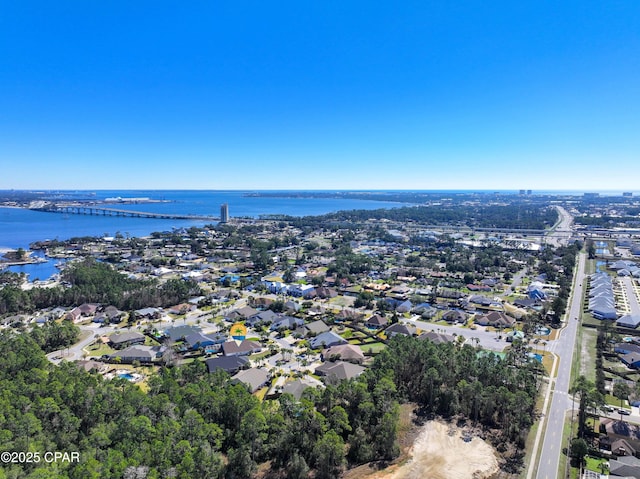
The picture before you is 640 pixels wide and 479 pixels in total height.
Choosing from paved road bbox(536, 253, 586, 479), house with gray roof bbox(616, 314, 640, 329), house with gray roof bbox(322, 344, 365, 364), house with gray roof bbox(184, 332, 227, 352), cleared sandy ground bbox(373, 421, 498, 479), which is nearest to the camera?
cleared sandy ground bbox(373, 421, 498, 479)

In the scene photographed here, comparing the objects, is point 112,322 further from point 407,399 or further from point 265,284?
point 407,399

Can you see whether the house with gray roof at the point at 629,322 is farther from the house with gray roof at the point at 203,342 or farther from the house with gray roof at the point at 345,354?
the house with gray roof at the point at 203,342

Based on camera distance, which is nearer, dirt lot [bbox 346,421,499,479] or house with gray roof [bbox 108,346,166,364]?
dirt lot [bbox 346,421,499,479]

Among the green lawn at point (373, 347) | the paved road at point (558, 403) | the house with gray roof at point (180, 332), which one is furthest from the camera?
the house with gray roof at point (180, 332)

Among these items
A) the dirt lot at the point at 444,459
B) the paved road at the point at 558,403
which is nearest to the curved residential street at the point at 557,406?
the paved road at the point at 558,403

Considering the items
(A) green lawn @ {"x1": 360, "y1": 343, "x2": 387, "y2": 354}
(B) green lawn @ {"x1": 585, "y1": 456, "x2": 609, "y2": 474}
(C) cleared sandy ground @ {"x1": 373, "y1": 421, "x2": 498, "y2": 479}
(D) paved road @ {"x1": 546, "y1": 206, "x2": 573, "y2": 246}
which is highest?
(D) paved road @ {"x1": 546, "y1": 206, "x2": 573, "y2": 246}

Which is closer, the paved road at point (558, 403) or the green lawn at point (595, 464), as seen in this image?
the green lawn at point (595, 464)

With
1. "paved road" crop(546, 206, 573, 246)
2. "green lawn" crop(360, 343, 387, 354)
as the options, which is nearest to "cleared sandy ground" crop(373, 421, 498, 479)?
"green lawn" crop(360, 343, 387, 354)

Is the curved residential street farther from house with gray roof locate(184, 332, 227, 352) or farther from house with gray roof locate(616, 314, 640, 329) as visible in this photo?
house with gray roof locate(184, 332, 227, 352)
